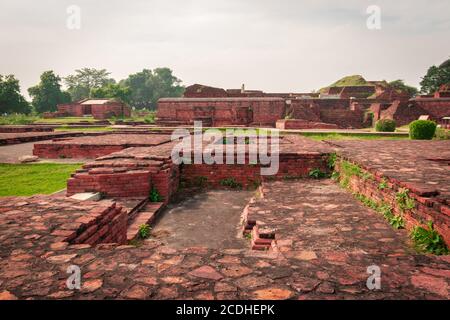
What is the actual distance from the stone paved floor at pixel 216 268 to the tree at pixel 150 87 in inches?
2714

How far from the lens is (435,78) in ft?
156

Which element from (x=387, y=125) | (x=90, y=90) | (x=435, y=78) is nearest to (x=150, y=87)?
(x=90, y=90)

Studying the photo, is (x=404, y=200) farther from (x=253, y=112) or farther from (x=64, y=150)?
(x=253, y=112)

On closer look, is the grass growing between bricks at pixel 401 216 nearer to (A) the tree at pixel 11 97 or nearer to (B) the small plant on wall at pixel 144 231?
(B) the small plant on wall at pixel 144 231

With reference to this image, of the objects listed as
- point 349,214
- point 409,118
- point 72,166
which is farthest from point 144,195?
point 409,118

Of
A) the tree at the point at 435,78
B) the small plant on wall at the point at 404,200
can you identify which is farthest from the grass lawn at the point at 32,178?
the tree at the point at 435,78

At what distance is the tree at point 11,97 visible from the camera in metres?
40.6

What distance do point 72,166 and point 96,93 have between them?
47.0 metres

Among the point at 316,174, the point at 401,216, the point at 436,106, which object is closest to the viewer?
the point at 401,216

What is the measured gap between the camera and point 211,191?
5.67 metres

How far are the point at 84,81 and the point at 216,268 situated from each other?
87.7 m

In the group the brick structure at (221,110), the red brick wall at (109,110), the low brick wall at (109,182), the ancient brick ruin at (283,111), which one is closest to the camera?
the low brick wall at (109,182)

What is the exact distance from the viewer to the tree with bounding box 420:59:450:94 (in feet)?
152

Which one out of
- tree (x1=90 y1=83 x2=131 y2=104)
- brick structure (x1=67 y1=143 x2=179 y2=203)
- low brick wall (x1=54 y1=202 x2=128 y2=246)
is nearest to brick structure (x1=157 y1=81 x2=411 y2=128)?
brick structure (x1=67 y1=143 x2=179 y2=203)
